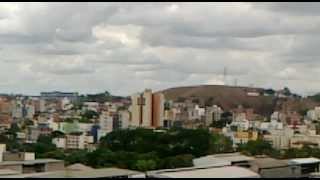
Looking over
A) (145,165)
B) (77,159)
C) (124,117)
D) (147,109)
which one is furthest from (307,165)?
(124,117)

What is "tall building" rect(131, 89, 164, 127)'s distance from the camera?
Answer: 55.1 feet

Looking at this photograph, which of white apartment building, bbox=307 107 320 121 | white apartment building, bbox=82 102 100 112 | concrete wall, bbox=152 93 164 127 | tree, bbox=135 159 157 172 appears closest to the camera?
tree, bbox=135 159 157 172

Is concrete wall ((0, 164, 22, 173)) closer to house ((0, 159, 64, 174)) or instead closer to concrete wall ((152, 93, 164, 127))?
house ((0, 159, 64, 174))

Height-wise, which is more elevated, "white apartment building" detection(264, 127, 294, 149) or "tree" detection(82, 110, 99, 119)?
"tree" detection(82, 110, 99, 119)

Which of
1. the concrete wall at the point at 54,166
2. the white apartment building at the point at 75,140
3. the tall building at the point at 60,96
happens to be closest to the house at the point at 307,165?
the concrete wall at the point at 54,166

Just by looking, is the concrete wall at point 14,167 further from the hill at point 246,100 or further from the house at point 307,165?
the hill at point 246,100

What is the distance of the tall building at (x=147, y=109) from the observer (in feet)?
55.1

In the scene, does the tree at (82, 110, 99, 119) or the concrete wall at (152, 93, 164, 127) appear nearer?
the concrete wall at (152, 93, 164, 127)

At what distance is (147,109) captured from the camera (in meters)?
16.9

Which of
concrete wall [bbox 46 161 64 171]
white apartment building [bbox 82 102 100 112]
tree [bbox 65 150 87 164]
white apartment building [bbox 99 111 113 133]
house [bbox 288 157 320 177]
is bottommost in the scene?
house [bbox 288 157 320 177]

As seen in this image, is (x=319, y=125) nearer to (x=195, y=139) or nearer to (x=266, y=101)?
(x=266, y=101)

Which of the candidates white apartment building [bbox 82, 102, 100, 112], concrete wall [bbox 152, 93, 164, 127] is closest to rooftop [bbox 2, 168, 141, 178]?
concrete wall [bbox 152, 93, 164, 127]

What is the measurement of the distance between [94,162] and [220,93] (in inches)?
695

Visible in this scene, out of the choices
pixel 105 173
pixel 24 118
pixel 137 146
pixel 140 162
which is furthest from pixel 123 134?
pixel 24 118
